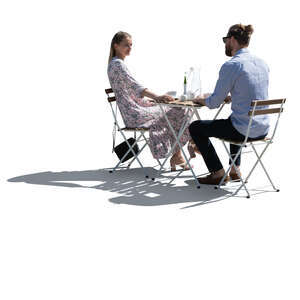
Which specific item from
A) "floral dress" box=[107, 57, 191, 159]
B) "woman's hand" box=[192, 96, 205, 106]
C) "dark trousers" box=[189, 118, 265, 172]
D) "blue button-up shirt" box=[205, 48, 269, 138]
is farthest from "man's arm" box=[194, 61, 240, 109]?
"floral dress" box=[107, 57, 191, 159]

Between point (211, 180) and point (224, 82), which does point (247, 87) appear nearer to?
point (224, 82)

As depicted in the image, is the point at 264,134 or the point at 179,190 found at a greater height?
the point at 264,134

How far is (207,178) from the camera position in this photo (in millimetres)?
5988

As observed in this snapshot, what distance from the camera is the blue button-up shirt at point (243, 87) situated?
534 cm

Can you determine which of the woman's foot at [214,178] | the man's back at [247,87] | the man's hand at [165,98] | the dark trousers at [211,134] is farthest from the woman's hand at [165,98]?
the woman's foot at [214,178]

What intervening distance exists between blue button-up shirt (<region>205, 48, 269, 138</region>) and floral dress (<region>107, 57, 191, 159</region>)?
0.81 meters

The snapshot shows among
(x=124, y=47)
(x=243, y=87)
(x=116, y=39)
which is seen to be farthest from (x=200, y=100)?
(x=116, y=39)

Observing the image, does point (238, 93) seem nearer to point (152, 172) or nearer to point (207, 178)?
point (207, 178)

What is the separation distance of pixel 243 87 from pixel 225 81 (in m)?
0.18

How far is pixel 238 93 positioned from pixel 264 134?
541mm

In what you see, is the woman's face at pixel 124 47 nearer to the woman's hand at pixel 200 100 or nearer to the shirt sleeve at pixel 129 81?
the shirt sleeve at pixel 129 81

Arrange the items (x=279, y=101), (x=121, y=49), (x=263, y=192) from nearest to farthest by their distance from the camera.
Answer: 1. (x=279, y=101)
2. (x=263, y=192)
3. (x=121, y=49)

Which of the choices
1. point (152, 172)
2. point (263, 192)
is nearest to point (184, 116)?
point (152, 172)

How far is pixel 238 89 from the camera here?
5.38 metres
